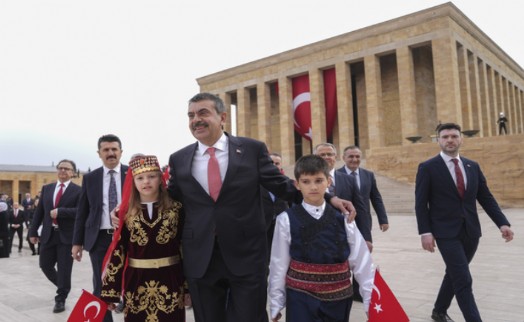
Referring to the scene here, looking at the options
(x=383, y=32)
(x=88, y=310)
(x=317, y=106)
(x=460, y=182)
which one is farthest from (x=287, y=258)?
(x=317, y=106)

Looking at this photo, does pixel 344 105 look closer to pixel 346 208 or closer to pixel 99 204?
pixel 99 204

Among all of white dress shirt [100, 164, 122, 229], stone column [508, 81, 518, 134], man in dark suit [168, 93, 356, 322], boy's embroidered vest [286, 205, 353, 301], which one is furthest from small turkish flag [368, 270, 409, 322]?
stone column [508, 81, 518, 134]

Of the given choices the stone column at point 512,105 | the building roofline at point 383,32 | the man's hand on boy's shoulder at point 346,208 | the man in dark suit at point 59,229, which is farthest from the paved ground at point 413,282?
the stone column at point 512,105

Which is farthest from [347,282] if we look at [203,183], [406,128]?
[406,128]

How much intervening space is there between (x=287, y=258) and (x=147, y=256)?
3.25ft

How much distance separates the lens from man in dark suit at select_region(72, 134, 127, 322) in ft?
13.8

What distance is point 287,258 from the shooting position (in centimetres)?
274

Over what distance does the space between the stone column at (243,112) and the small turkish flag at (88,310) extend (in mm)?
32689

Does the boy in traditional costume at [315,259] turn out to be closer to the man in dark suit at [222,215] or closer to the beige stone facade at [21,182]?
the man in dark suit at [222,215]

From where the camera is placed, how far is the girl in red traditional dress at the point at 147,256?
2.87 metres

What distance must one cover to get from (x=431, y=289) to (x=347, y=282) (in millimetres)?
3170

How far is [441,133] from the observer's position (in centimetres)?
396

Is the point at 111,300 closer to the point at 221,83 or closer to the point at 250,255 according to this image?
the point at 250,255

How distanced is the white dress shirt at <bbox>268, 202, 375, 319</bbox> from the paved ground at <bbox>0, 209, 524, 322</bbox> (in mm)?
1695
